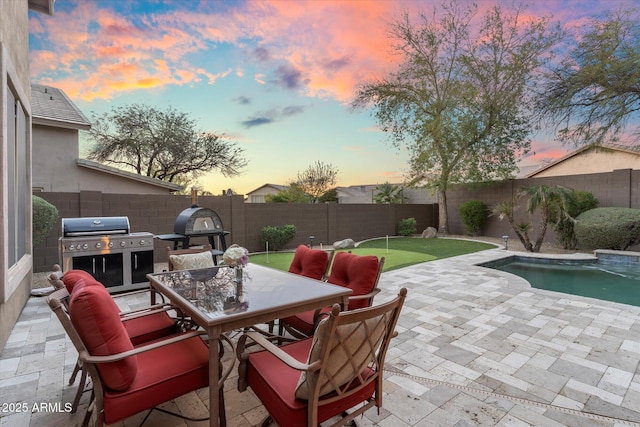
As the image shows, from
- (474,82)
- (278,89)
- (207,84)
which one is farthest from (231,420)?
(474,82)

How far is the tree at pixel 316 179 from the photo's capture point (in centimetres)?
2286

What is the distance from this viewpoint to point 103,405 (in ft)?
5.15

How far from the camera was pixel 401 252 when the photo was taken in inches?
368

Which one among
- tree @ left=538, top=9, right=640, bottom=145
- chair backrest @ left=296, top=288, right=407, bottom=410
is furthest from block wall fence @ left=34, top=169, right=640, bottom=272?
chair backrest @ left=296, top=288, right=407, bottom=410

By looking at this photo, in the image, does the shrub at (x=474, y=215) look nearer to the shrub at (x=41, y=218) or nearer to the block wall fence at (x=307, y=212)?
the block wall fence at (x=307, y=212)

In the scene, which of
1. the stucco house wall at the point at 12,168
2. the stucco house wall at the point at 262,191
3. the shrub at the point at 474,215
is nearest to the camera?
the stucco house wall at the point at 12,168

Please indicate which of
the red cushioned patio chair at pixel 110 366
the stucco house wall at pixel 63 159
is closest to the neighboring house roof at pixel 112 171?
the stucco house wall at pixel 63 159

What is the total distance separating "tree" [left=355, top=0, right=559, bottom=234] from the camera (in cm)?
1208

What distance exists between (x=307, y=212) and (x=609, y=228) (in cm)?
850

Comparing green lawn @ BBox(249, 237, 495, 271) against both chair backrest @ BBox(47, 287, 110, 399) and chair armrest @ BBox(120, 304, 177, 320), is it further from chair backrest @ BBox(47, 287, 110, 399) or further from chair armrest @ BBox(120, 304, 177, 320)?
chair backrest @ BBox(47, 287, 110, 399)

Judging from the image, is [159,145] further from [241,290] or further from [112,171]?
[241,290]

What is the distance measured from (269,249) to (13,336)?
6.60 metres

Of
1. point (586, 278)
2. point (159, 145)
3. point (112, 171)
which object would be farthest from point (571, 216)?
point (159, 145)

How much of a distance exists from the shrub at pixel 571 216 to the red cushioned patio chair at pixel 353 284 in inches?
346
